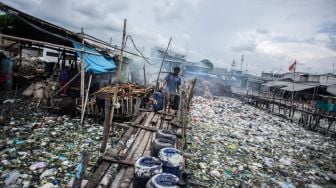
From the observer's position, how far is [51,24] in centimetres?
744

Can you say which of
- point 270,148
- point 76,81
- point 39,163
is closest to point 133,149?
point 39,163

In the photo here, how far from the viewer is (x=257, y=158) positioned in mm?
6398

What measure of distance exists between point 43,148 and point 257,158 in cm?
624

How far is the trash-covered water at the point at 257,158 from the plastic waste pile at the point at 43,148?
9.71ft

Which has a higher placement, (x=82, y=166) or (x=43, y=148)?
(x=82, y=166)

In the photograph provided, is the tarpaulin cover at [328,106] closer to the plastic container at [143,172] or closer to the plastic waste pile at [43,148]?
the plastic waste pile at [43,148]

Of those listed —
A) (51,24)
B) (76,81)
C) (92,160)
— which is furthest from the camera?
(76,81)

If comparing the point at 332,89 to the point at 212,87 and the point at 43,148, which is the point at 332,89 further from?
the point at 43,148

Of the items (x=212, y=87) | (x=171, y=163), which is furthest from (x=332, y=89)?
(x=171, y=163)

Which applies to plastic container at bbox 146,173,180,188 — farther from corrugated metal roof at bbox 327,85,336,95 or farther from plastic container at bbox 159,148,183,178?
corrugated metal roof at bbox 327,85,336,95

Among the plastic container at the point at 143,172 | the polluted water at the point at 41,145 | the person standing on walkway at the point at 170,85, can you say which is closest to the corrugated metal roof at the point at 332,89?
the person standing on walkway at the point at 170,85

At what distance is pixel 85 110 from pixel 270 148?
722 centimetres

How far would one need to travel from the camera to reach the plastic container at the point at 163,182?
233 centimetres

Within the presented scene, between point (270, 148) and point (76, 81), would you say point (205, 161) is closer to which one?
point (270, 148)
